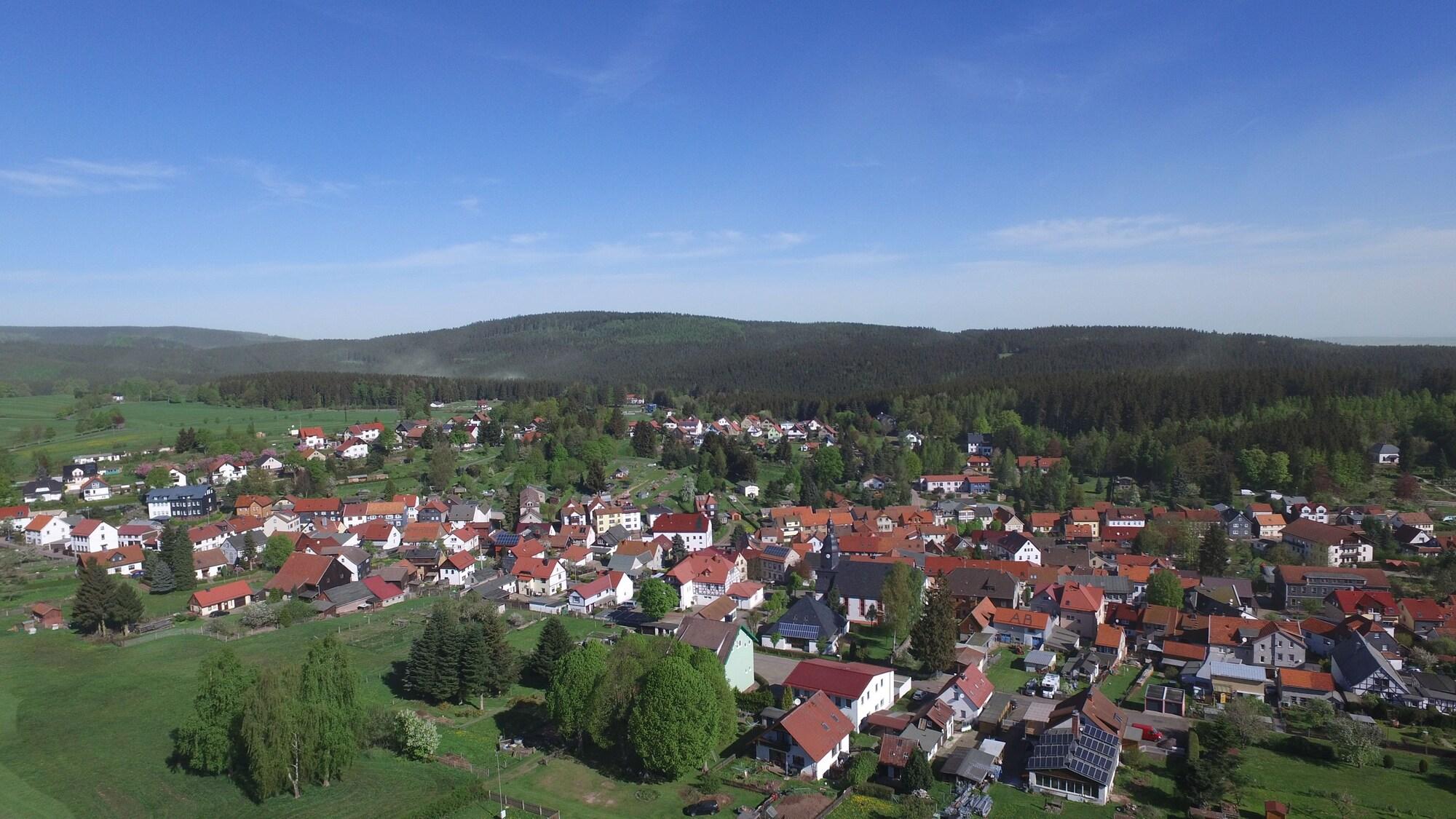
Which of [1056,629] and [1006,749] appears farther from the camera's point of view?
[1056,629]

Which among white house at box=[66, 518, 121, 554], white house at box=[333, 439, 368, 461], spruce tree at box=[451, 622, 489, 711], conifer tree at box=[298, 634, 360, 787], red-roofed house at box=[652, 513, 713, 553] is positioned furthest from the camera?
white house at box=[333, 439, 368, 461]

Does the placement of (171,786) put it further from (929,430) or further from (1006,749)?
(929,430)

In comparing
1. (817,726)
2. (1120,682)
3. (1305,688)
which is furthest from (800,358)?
(817,726)

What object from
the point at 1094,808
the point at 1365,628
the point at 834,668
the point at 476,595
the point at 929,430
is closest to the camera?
the point at 1094,808

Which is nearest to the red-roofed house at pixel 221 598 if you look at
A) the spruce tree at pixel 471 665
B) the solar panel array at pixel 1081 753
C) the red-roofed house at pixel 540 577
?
the red-roofed house at pixel 540 577

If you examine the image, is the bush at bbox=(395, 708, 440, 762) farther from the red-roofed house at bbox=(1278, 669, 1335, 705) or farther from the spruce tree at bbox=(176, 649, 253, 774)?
the red-roofed house at bbox=(1278, 669, 1335, 705)

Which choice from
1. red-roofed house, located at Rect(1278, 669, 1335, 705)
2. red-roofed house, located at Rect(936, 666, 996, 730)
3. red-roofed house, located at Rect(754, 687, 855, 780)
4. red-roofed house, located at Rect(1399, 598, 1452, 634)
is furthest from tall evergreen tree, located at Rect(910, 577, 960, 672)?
red-roofed house, located at Rect(1399, 598, 1452, 634)

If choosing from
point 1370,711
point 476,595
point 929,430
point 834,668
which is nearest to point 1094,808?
point 834,668
